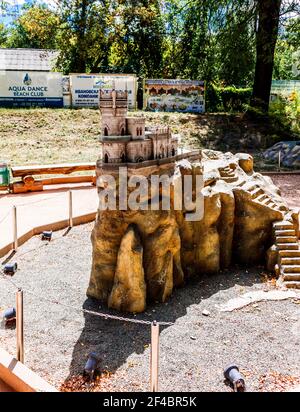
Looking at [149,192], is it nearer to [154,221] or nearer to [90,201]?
[154,221]

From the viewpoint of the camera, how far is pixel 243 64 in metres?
26.7

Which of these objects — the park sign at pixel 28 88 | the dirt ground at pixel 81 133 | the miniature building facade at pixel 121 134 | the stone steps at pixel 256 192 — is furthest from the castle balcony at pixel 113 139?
the park sign at pixel 28 88

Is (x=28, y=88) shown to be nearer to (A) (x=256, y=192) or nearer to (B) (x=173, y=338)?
(A) (x=256, y=192)

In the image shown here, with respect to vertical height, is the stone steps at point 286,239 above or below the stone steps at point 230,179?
below

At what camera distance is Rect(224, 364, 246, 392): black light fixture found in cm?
721

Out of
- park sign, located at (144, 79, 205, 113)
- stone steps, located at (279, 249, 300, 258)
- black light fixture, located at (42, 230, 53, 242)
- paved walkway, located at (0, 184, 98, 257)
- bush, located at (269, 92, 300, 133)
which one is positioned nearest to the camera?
stone steps, located at (279, 249, 300, 258)

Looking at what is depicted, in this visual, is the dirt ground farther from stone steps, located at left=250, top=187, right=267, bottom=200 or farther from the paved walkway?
stone steps, located at left=250, top=187, right=267, bottom=200

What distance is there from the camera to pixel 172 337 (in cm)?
873

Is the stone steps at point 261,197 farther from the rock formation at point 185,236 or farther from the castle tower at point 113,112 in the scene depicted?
the castle tower at point 113,112

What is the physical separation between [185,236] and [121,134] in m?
2.98

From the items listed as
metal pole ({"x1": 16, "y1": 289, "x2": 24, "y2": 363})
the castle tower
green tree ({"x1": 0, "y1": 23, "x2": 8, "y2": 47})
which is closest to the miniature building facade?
the castle tower

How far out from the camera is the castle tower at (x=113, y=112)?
9156 millimetres

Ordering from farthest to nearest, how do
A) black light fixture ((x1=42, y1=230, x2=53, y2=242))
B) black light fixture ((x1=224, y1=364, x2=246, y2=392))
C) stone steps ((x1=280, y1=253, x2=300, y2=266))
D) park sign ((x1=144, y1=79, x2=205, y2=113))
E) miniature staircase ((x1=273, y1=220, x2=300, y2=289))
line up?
park sign ((x1=144, y1=79, x2=205, y2=113)) < black light fixture ((x1=42, y1=230, x2=53, y2=242)) < stone steps ((x1=280, y1=253, x2=300, y2=266)) < miniature staircase ((x1=273, y1=220, x2=300, y2=289)) < black light fixture ((x1=224, y1=364, x2=246, y2=392))

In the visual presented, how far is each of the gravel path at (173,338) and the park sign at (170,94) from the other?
19655mm
